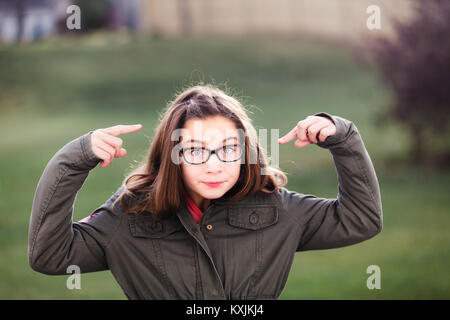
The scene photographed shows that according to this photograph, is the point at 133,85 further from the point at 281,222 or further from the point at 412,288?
the point at 281,222

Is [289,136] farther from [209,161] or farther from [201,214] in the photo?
[201,214]

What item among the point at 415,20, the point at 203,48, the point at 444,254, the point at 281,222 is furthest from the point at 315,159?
the point at 281,222

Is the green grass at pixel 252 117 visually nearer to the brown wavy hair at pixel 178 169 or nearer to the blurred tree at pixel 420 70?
the blurred tree at pixel 420 70

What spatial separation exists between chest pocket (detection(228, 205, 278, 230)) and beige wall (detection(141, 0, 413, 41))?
10729 mm

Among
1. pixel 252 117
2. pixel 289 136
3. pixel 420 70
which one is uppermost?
pixel 420 70

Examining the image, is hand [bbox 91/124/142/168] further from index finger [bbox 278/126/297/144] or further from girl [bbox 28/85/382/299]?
index finger [bbox 278/126/297/144]

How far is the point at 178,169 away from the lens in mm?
1931

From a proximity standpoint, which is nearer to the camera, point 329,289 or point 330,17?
point 329,289

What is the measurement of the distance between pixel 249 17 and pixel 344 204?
36.1ft

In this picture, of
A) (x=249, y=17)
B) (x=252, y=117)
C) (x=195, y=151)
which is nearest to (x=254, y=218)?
(x=195, y=151)

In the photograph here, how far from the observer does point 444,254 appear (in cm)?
502

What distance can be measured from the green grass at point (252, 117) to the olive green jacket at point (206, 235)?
88.7 inches

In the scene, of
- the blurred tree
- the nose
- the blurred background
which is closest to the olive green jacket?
the nose
